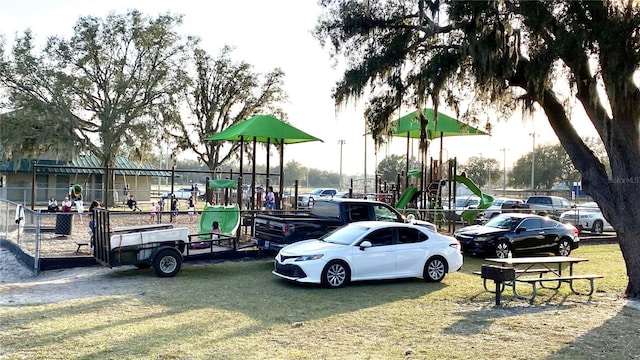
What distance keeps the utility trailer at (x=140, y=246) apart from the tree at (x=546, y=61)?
6046 mm

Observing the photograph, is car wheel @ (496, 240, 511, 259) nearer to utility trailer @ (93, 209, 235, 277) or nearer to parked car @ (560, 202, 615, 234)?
utility trailer @ (93, 209, 235, 277)

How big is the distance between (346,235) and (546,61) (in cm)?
543

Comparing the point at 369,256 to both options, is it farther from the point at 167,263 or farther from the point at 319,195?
the point at 319,195

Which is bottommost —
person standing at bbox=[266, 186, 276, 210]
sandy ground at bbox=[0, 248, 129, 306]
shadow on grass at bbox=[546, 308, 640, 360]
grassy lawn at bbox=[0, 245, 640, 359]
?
shadow on grass at bbox=[546, 308, 640, 360]

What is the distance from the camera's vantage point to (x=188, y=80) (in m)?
38.6

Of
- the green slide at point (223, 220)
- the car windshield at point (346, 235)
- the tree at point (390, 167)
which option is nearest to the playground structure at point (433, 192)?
the green slide at point (223, 220)

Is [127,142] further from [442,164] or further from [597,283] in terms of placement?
[597,283]

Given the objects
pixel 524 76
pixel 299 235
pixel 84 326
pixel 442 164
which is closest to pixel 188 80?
pixel 442 164

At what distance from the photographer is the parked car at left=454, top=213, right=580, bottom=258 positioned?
653 inches

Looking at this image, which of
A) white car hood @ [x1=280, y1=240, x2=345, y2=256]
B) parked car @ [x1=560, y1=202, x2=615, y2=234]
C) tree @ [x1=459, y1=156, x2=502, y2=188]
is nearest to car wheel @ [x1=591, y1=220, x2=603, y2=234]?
parked car @ [x1=560, y1=202, x2=615, y2=234]

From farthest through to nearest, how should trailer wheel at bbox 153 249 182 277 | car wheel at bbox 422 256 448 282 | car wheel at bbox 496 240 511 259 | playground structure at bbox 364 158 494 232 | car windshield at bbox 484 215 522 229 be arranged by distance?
A: playground structure at bbox 364 158 494 232 → car windshield at bbox 484 215 522 229 → car wheel at bbox 496 240 511 259 → car wheel at bbox 422 256 448 282 → trailer wheel at bbox 153 249 182 277

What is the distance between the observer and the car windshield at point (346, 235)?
467 inches

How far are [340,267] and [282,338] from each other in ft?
13.2

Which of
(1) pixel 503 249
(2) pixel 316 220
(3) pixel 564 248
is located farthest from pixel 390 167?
(2) pixel 316 220
